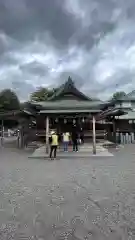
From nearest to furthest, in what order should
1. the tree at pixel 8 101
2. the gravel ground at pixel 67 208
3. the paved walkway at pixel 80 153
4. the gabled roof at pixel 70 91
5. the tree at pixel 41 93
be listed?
1. the gravel ground at pixel 67 208
2. the paved walkway at pixel 80 153
3. the gabled roof at pixel 70 91
4. the tree at pixel 41 93
5. the tree at pixel 8 101

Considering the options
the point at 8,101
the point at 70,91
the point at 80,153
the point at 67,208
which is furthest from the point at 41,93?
the point at 67,208

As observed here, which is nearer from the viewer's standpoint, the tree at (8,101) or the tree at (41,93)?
the tree at (41,93)

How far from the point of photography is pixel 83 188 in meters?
8.07

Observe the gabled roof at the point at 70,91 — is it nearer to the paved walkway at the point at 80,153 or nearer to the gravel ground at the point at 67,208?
the paved walkway at the point at 80,153

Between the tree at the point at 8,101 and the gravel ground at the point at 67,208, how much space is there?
6255 cm

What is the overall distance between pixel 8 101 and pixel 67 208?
228 ft

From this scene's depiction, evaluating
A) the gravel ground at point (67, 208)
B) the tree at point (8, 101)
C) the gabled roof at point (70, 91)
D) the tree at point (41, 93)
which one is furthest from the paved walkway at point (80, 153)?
the tree at point (8, 101)

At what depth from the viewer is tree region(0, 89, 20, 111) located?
71625mm

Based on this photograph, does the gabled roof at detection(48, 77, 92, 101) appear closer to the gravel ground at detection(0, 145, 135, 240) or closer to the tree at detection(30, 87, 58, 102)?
the gravel ground at detection(0, 145, 135, 240)

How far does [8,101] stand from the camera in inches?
2889

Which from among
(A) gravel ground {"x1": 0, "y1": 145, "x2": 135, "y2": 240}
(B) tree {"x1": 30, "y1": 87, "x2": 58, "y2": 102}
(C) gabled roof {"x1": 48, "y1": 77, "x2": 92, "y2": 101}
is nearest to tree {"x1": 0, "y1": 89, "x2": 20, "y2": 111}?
(B) tree {"x1": 30, "y1": 87, "x2": 58, "y2": 102}

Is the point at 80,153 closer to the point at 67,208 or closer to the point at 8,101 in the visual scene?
the point at 67,208

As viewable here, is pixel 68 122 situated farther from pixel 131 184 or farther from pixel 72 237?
pixel 72 237

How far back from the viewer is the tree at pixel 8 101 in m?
71.6
